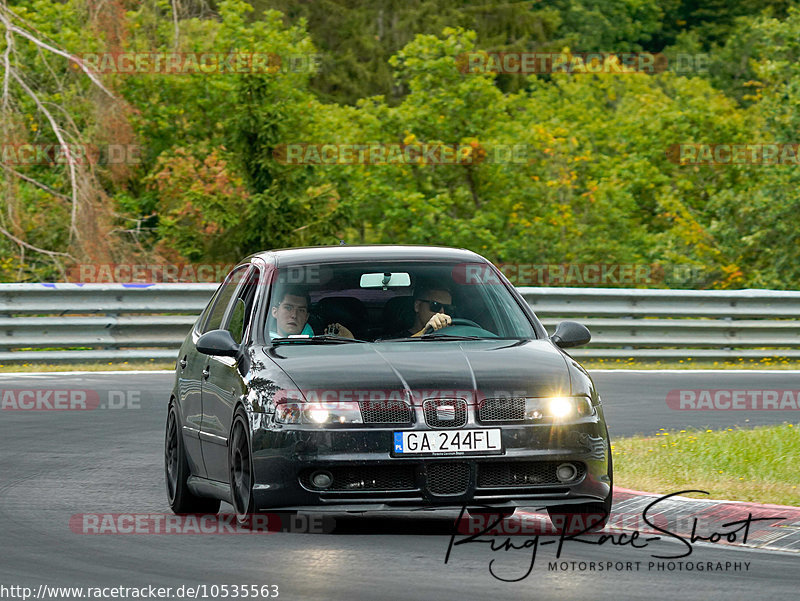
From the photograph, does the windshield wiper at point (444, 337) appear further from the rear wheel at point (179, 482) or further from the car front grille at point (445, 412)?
the rear wheel at point (179, 482)

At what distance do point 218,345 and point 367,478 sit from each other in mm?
1346

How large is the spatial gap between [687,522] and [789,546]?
79 cm

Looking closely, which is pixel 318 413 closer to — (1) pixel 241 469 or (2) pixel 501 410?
(1) pixel 241 469

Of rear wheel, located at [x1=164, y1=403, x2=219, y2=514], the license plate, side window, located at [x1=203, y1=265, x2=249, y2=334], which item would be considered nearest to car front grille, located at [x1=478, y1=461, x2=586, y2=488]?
the license plate

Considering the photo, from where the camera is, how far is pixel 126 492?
36.3 feet

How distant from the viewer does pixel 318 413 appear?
340 inches

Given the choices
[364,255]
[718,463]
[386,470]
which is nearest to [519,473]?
[386,470]

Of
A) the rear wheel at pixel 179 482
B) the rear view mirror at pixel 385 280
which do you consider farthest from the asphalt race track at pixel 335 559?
the rear view mirror at pixel 385 280

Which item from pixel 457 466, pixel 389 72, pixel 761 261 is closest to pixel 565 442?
pixel 457 466

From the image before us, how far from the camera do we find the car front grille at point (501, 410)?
28.3ft

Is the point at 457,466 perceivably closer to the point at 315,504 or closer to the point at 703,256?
the point at 315,504

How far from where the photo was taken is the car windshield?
9.78 meters

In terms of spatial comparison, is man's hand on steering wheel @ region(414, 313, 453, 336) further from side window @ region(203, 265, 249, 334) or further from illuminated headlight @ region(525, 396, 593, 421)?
side window @ region(203, 265, 249, 334)

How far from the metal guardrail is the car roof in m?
10.9
